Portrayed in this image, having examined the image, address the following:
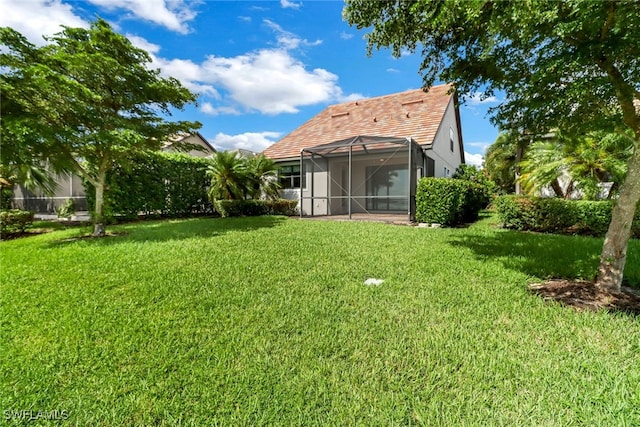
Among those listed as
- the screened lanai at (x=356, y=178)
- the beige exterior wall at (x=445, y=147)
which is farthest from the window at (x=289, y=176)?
the beige exterior wall at (x=445, y=147)

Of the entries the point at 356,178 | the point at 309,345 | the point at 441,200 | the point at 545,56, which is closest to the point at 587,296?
the point at 545,56

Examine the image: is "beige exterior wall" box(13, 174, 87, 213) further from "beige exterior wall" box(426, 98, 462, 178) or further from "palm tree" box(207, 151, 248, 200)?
"beige exterior wall" box(426, 98, 462, 178)

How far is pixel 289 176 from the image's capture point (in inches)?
644

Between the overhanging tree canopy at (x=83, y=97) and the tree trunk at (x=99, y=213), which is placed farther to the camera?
the tree trunk at (x=99, y=213)

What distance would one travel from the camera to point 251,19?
6.93 meters

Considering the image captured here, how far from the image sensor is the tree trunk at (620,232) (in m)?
3.46

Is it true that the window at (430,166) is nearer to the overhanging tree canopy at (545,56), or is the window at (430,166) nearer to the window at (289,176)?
the window at (289,176)

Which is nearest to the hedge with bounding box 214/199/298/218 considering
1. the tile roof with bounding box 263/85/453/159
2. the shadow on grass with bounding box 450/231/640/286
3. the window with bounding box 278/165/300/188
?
the window with bounding box 278/165/300/188

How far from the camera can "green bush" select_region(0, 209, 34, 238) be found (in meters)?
8.90

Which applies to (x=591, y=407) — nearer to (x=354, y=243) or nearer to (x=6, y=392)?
(x=6, y=392)

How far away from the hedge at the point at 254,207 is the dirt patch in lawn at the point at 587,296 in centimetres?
1113

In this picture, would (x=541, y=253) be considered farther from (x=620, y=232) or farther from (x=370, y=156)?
(x=370, y=156)

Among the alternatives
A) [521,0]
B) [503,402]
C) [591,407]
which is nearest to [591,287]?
[591,407]

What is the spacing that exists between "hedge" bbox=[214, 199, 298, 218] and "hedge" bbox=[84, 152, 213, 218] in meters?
1.61
